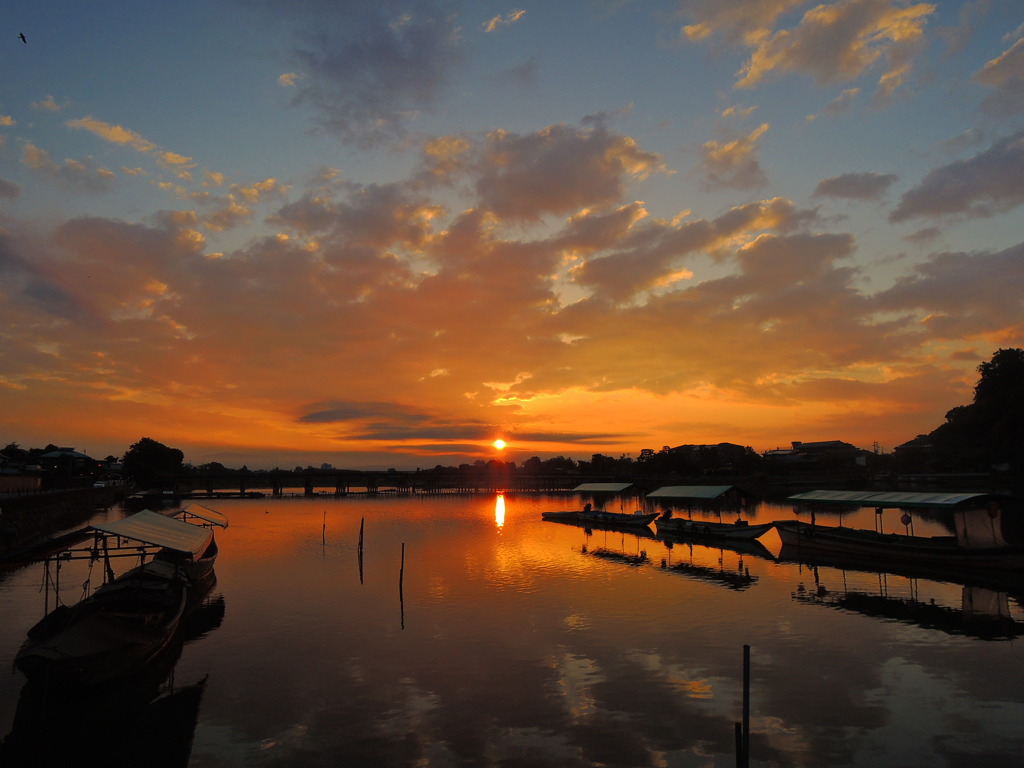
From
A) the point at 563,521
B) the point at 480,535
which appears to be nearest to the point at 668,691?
the point at 480,535

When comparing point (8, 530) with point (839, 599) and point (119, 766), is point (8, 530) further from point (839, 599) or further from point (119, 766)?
point (839, 599)

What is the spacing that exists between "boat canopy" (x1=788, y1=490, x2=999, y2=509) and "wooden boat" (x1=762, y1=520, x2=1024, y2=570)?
→ 270cm

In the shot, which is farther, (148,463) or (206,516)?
(148,463)

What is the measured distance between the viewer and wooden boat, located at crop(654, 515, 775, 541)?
216 feet

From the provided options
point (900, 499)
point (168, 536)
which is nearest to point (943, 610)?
point (900, 499)

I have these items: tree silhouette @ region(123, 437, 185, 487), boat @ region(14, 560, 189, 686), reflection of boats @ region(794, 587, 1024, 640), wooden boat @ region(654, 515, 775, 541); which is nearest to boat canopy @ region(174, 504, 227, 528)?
boat @ region(14, 560, 189, 686)

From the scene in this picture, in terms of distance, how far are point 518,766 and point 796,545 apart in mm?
50613

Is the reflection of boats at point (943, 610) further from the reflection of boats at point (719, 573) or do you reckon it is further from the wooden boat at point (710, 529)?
the wooden boat at point (710, 529)

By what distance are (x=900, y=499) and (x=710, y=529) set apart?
21482 mm

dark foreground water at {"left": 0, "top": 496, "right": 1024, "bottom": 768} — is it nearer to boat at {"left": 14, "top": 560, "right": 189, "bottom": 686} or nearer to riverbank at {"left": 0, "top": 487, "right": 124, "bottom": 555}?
boat at {"left": 14, "top": 560, "right": 189, "bottom": 686}

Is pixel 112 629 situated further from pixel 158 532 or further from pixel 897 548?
pixel 897 548

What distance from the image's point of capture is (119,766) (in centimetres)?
1783

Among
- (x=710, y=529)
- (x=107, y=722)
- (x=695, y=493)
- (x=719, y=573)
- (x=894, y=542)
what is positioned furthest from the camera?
(x=695, y=493)

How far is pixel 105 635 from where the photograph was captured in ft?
73.5
